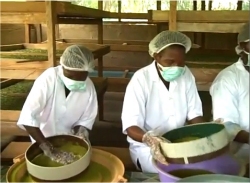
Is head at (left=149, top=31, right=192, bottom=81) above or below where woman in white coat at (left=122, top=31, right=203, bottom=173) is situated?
above

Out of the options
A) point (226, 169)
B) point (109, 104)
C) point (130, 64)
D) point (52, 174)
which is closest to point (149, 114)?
point (226, 169)

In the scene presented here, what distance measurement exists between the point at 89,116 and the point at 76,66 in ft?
1.11

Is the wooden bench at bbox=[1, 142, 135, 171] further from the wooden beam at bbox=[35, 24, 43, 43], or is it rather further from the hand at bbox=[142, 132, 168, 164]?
the wooden beam at bbox=[35, 24, 43, 43]

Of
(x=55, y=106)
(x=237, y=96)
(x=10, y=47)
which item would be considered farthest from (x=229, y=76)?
(x=10, y=47)

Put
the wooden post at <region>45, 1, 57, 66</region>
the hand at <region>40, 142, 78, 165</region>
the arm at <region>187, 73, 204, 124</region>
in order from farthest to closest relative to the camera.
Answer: the wooden post at <region>45, 1, 57, 66</region> < the arm at <region>187, 73, 204, 124</region> < the hand at <region>40, 142, 78, 165</region>

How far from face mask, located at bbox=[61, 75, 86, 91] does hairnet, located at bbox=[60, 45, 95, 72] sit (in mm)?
64

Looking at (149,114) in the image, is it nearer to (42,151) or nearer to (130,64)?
(42,151)

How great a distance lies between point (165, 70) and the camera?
170 cm

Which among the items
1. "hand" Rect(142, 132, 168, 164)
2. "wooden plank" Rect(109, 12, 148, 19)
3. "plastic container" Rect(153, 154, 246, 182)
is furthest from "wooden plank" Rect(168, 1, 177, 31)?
"wooden plank" Rect(109, 12, 148, 19)

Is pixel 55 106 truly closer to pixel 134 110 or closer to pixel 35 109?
pixel 35 109

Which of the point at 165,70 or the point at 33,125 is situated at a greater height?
the point at 165,70

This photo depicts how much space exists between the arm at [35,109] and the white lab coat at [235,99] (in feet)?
2.72

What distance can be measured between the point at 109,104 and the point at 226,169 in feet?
9.36

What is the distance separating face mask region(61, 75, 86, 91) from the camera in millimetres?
1738
